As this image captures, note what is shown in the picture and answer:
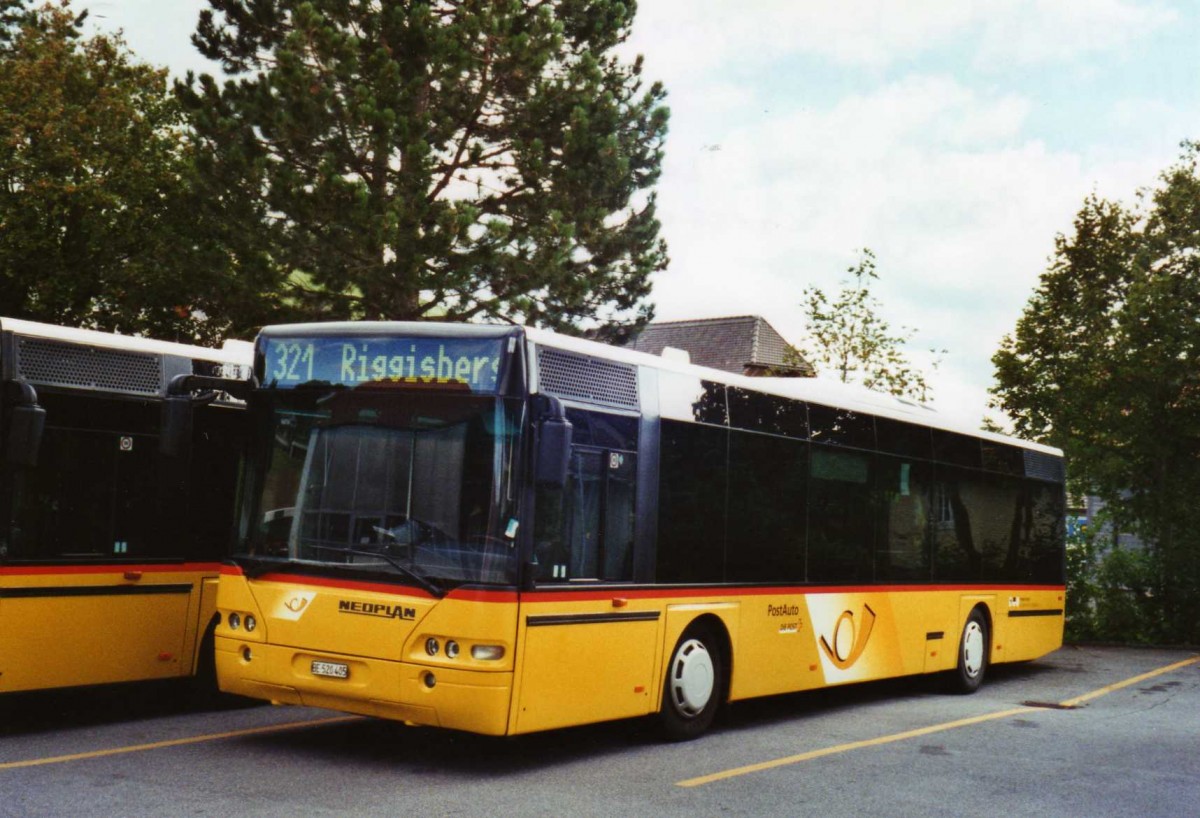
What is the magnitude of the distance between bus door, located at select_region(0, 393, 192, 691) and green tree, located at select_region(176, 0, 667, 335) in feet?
40.9

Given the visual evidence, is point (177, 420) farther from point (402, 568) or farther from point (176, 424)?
point (402, 568)

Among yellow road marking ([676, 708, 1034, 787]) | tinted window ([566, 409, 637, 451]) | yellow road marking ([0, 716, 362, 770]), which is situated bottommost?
yellow road marking ([0, 716, 362, 770])

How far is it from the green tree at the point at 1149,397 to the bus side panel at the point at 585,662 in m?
16.3

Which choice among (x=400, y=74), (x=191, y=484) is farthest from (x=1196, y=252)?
(x=191, y=484)

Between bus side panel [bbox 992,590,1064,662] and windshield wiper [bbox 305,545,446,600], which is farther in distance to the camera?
bus side panel [bbox 992,590,1064,662]

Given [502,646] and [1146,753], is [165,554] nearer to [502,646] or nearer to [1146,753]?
[502,646]

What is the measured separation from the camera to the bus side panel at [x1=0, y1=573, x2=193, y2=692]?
914 centimetres

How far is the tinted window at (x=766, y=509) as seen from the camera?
1082 cm

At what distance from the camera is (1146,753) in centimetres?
1050

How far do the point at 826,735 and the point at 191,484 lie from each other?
5.46 meters

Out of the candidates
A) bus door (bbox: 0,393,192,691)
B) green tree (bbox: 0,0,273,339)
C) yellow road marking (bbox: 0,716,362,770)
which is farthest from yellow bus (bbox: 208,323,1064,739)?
green tree (bbox: 0,0,273,339)

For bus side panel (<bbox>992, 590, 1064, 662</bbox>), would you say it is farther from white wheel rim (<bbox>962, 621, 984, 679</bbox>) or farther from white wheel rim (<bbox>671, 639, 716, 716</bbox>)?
white wheel rim (<bbox>671, 639, 716, 716</bbox>)

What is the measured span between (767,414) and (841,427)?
1.47 m

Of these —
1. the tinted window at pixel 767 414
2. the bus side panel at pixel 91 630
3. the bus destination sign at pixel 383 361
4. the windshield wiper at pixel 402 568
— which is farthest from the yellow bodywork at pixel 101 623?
the tinted window at pixel 767 414
